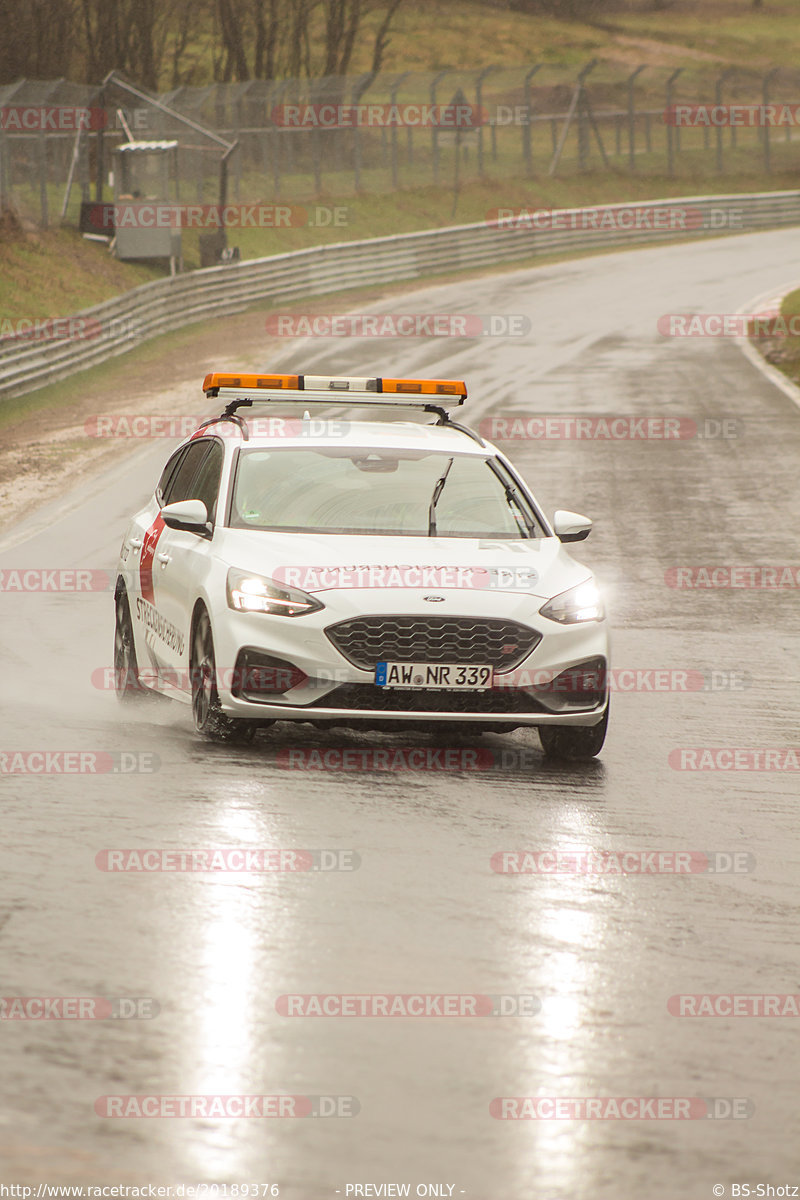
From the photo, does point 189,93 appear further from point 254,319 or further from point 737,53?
point 737,53

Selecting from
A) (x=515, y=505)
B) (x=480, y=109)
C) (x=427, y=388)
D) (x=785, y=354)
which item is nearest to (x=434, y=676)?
Answer: (x=515, y=505)

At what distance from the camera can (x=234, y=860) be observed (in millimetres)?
6883

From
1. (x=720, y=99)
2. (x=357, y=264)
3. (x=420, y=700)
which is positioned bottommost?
(x=357, y=264)

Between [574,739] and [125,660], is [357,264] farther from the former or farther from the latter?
[574,739]

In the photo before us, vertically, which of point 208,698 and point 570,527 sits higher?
point 570,527

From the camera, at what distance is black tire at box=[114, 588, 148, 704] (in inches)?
411

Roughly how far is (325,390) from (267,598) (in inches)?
71.8

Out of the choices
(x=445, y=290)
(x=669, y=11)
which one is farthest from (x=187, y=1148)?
(x=669, y=11)

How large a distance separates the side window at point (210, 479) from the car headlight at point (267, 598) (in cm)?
95

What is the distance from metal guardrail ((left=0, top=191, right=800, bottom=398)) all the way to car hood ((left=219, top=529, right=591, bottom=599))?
18923 millimetres

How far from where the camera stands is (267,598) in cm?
859

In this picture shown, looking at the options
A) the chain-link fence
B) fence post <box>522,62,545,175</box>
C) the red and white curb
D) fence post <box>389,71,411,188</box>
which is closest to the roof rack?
the red and white curb

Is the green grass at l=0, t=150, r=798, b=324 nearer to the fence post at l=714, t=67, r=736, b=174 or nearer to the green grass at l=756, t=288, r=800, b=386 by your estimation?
the fence post at l=714, t=67, r=736, b=174

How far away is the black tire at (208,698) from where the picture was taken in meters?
8.75
